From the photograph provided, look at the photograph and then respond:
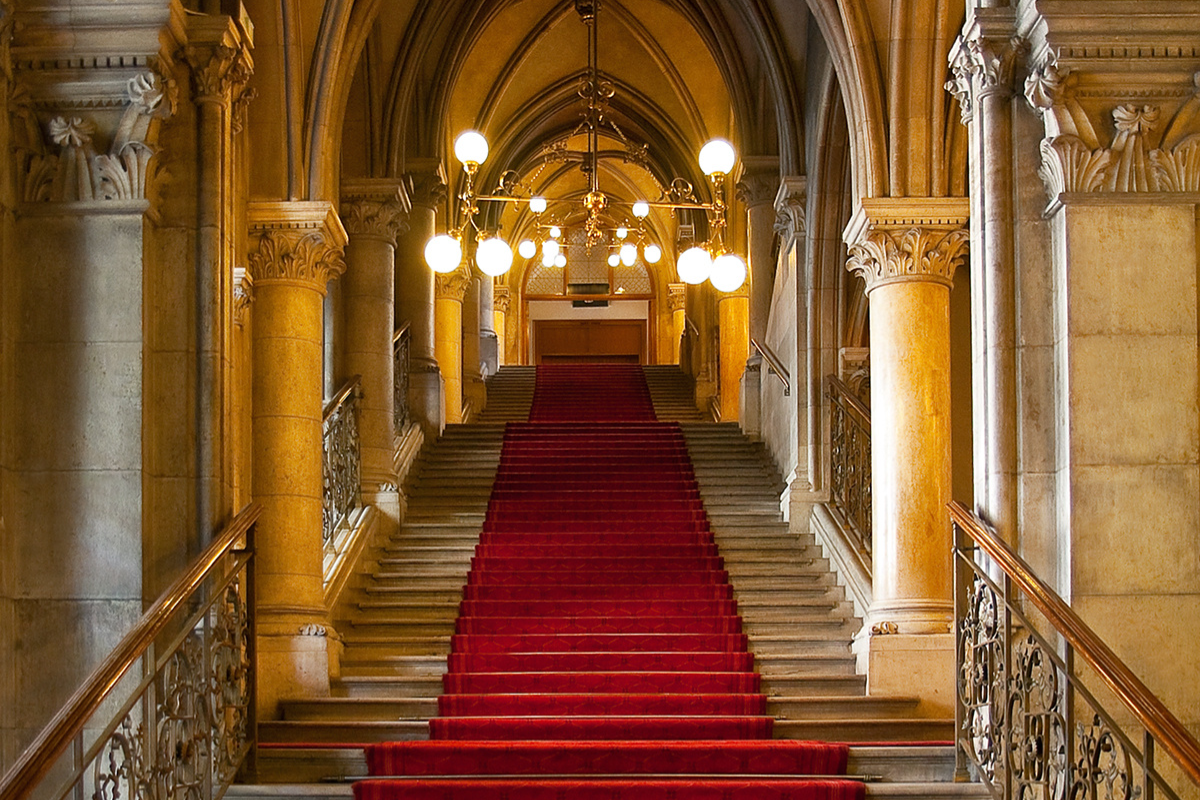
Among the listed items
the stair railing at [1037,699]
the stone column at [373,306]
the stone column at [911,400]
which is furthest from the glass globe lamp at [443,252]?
the stair railing at [1037,699]

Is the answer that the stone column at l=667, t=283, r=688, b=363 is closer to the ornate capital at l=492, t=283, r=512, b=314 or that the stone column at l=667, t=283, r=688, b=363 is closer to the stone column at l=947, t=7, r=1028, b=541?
the ornate capital at l=492, t=283, r=512, b=314

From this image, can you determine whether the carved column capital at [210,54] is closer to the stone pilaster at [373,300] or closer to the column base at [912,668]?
the column base at [912,668]

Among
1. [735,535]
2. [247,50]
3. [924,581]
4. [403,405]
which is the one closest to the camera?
[247,50]

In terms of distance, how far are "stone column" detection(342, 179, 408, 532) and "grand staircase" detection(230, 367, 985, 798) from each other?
2.36ft

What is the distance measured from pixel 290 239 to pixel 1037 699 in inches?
208

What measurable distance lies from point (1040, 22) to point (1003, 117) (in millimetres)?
452

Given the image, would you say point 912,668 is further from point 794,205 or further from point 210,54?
point 210,54

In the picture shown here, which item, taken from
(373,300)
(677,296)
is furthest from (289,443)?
(677,296)

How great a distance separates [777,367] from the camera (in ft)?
47.3

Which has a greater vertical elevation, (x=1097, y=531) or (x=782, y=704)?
(x=1097, y=531)

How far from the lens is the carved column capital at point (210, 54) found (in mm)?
7211

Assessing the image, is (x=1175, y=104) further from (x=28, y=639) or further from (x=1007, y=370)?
(x=28, y=639)

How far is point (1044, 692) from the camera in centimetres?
652

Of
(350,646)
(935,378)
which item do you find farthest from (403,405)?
(935,378)
